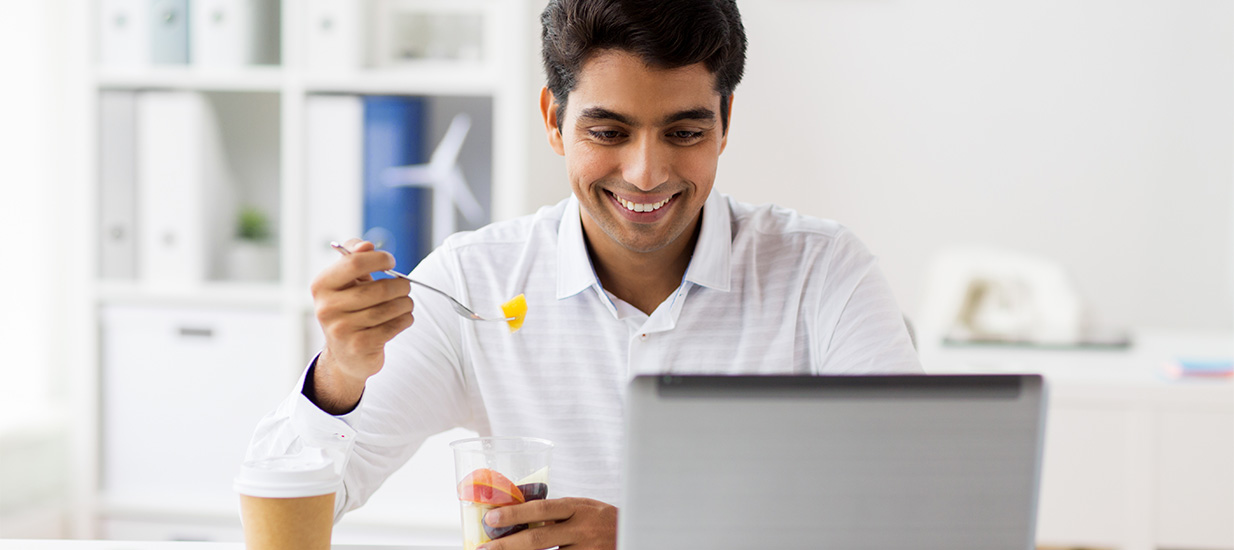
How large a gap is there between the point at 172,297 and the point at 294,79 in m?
0.56

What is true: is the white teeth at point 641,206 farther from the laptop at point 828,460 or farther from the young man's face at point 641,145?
the laptop at point 828,460

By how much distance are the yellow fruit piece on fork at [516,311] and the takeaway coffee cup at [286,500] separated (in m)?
0.35

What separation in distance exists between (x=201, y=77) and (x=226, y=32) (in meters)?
0.11

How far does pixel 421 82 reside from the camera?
6.93ft

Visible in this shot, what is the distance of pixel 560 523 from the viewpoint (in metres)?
0.91

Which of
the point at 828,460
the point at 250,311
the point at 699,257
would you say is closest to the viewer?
the point at 828,460

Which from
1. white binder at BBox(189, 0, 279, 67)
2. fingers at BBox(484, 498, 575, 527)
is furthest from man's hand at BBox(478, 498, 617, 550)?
white binder at BBox(189, 0, 279, 67)

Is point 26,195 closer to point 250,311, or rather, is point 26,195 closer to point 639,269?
point 250,311

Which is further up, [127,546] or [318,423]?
[318,423]

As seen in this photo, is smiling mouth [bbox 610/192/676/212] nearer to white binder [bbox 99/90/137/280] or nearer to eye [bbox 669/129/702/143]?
eye [bbox 669/129/702/143]

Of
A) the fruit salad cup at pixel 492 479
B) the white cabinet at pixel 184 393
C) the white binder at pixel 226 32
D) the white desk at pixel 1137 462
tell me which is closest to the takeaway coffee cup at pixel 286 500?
the fruit salad cup at pixel 492 479

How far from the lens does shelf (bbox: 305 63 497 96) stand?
2.11m

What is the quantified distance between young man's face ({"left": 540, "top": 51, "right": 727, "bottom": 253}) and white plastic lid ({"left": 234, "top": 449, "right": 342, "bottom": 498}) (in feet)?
1.64

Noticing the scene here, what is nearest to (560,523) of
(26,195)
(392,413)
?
(392,413)
